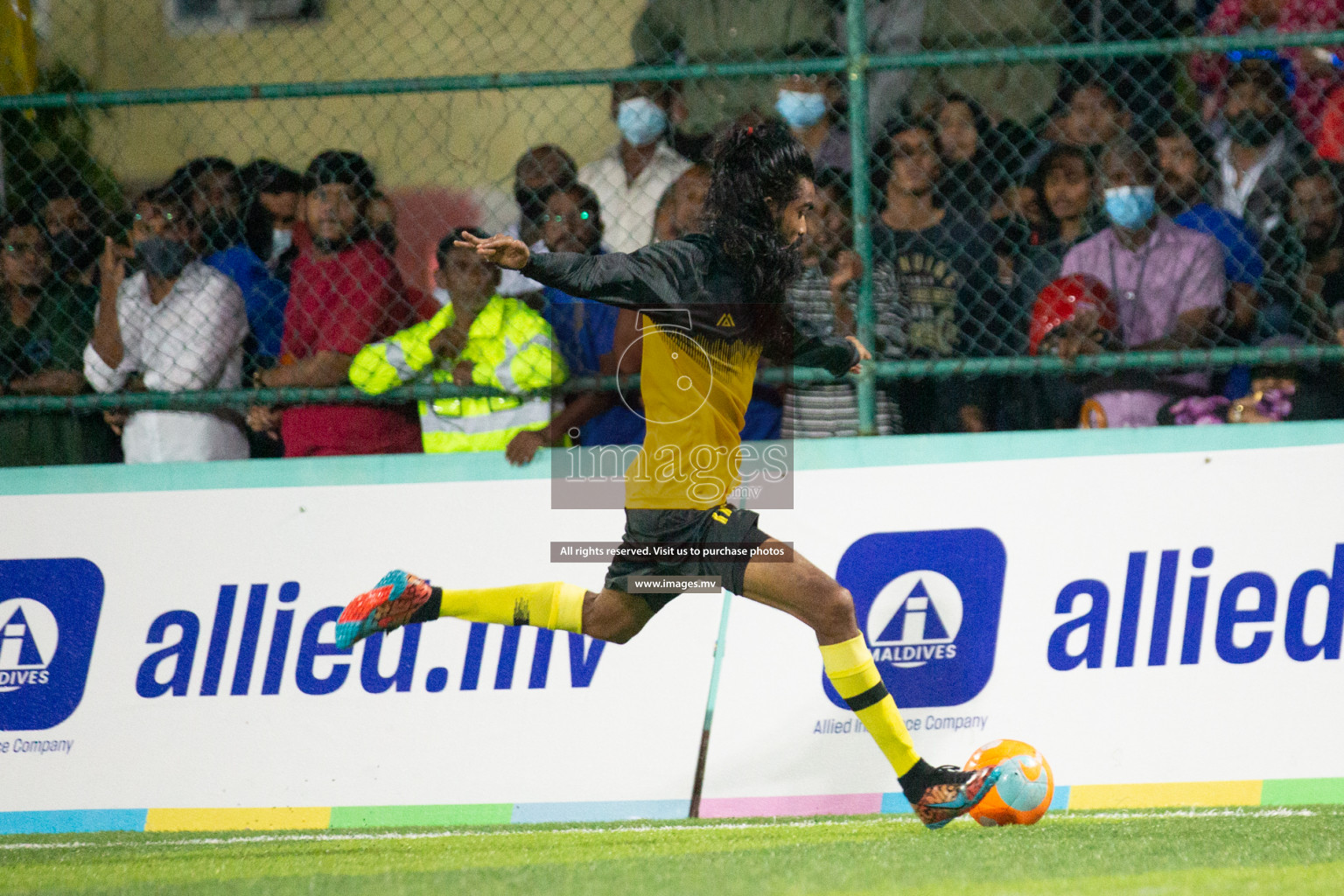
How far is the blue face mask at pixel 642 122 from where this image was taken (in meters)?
6.47

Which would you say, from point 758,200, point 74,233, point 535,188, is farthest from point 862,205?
point 74,233

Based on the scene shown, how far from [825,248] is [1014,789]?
2184mm

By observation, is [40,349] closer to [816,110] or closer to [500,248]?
[500,248]

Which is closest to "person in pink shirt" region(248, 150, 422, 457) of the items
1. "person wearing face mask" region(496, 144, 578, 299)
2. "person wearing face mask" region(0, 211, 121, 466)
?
"person wearing face mask" region(496, 144, 578, 299)

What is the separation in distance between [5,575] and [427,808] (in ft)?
6.05

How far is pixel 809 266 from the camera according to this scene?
5.55m

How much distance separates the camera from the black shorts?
460 centimetres

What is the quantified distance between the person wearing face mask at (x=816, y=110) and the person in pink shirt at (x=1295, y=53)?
155cm

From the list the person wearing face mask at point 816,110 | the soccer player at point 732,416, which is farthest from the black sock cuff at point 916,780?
the person wearing face mask at point 816,110

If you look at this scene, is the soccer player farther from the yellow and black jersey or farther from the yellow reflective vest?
the yellow reflective vest

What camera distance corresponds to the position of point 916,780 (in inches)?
180

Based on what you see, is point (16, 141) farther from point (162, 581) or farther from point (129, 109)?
point (162, 581)

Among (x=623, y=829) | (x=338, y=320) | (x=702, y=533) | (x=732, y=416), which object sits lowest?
(x=623, y=829)

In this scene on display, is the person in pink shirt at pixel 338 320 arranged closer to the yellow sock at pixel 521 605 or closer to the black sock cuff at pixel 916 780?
the yellow sock at pixel 521 605
